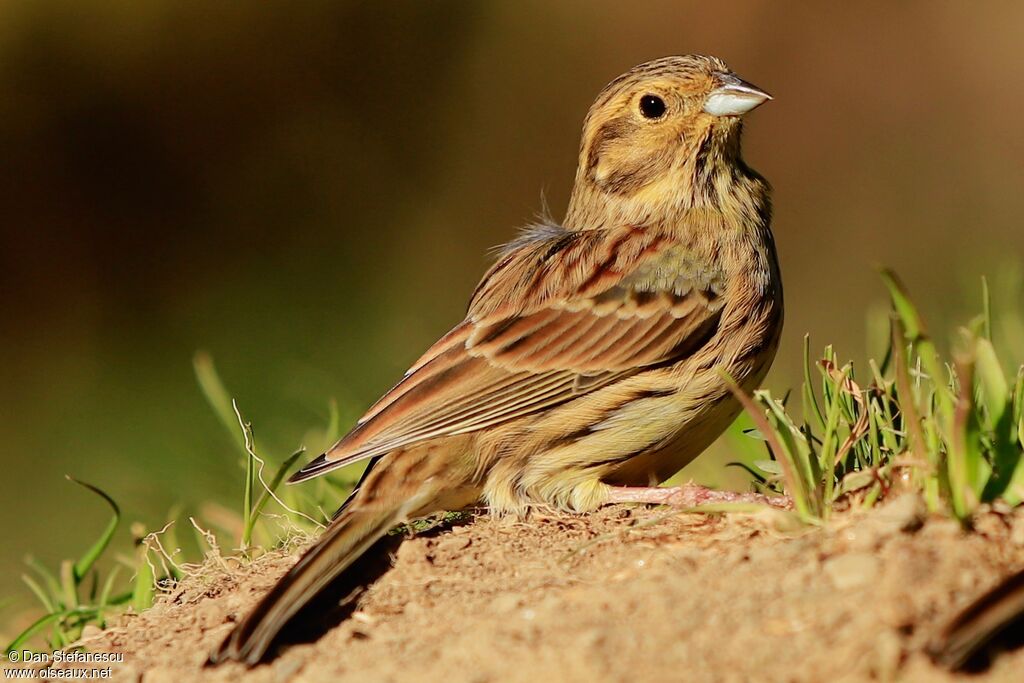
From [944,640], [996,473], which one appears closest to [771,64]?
[996,473]

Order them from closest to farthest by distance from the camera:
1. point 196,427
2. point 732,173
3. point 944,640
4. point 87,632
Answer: point 944,640, point 87,632, point 732,173, point 196,427

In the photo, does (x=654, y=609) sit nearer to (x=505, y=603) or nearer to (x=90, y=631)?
(x=505, y=603)

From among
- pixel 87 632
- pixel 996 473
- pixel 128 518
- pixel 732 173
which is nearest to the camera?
pixel 996 473

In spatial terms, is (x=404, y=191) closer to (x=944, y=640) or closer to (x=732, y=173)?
(x=732, y=173)

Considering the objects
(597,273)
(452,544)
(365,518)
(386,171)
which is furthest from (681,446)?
(386,171)

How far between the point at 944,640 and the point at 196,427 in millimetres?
5844

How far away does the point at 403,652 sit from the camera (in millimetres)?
3160

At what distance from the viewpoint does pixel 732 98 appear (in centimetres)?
490

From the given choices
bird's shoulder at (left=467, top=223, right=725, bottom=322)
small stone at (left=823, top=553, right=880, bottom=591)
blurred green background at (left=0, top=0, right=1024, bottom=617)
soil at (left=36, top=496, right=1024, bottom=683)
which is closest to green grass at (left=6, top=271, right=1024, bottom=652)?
soil at (left=36, top=496, right=1024, bottom=683)

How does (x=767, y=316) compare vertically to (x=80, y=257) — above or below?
below

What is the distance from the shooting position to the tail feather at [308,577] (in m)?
3.29

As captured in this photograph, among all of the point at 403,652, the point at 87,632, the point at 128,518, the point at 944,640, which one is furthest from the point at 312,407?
the point at 944,640

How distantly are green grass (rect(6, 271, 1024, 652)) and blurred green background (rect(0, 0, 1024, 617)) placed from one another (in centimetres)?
433

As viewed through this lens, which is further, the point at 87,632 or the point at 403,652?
the point at 87,632
